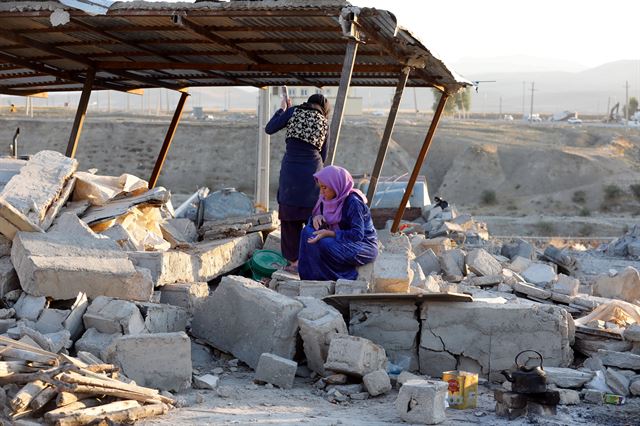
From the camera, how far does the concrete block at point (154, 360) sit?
6.40 m

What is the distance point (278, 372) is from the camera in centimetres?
687

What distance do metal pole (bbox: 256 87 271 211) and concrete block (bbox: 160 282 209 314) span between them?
834 cm

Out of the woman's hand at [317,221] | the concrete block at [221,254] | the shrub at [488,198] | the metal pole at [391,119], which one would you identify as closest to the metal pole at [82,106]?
the concrete block at [221,254]

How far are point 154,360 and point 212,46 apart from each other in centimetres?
628

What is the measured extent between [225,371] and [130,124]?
155ft

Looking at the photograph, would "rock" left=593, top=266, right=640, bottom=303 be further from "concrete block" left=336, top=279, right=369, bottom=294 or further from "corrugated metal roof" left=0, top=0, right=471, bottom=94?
"concrete block" left=336, top=279, right=369, bottom=294

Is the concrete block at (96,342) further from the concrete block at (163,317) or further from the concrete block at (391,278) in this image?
the concrete block at (391,278)

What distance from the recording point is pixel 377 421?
601cm

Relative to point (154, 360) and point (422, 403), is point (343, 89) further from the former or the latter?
point (422, 403)

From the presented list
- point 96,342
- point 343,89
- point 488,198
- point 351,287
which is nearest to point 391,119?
point 343,89

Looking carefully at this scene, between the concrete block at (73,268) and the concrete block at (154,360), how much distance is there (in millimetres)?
1147

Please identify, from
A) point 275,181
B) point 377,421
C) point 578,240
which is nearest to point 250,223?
point 377,421

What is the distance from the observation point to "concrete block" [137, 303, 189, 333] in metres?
7.30

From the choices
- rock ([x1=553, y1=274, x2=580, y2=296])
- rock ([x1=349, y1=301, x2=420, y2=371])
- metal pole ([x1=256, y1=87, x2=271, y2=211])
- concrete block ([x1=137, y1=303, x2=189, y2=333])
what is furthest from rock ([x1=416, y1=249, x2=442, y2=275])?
metal pole ([x1=256, y1=87, x2=271, y2=211])
